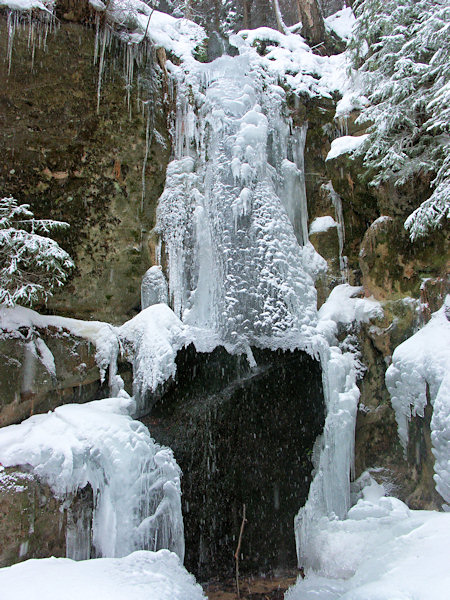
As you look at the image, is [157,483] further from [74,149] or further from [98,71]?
[98,71]

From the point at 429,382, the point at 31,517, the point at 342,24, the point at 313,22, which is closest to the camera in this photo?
the point at 31,517

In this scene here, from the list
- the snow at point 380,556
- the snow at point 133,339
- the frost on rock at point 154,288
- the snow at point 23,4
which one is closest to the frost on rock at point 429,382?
the snow at point 380,556

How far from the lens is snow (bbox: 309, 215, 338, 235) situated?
320 inches

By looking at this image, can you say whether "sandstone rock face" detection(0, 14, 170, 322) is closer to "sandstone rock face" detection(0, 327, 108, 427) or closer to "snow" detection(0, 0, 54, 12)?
"snow" detection(0, 0, 54, 12)

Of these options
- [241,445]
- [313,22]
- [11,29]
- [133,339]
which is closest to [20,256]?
[133,339]

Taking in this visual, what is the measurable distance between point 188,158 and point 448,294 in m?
4.37

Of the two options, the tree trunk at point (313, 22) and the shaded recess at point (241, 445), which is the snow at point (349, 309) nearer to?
the shaded recess at point (241, 445)

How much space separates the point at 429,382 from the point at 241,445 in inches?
99.8

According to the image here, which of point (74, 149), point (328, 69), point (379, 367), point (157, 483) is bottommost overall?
point (157, 483)

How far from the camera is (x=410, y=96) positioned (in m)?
6.61

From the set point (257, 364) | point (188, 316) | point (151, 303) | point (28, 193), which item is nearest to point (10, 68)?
point (28, 193)

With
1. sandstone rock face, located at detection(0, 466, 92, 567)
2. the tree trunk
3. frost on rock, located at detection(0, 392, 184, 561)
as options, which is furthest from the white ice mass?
the tree trunk

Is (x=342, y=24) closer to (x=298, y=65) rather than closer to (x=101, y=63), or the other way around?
(x=298, y=65)

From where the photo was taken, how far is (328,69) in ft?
29.1
